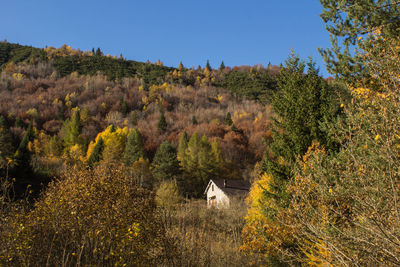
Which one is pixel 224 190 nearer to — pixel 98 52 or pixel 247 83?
pixel 247 83

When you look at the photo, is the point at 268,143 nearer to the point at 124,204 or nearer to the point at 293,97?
the point at 293,97

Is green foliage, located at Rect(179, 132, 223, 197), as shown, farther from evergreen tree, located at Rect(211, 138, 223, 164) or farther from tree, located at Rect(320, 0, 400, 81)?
tree, located at Rect(320, 0, 400, 81)

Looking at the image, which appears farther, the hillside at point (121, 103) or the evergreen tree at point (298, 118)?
the hillside at point (121, 103)

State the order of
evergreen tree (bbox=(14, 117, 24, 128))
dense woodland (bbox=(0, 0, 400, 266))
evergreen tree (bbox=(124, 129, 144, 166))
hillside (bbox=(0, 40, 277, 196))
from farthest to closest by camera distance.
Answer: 1. evergreen tree (bbox=(14, 117, 24, 128))
2. hillside (bbox=(0, 40, 277, 196))
3. evergreen tree (bbox=(124, 129, 144, 166))
4. dense woodland (bbox=(0, 0, 400, 266))

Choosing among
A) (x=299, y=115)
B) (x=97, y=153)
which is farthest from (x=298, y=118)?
(x=97, y=153)

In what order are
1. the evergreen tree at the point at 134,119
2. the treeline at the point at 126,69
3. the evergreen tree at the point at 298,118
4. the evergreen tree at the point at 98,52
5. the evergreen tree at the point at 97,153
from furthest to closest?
the evergreen tree at the point at 98,52
the treeline at the point at 126,69
the evergreen tree at the point at 134,119
the evergreen tree at the point at 97,153
the evergreen tree at the point at 298,118

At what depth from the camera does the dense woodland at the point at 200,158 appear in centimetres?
404

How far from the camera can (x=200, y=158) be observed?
50.8 meters

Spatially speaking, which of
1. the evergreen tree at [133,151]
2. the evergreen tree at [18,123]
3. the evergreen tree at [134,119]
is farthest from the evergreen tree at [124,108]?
the evergreen tree at [133,151]

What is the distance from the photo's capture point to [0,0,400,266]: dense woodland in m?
4.04

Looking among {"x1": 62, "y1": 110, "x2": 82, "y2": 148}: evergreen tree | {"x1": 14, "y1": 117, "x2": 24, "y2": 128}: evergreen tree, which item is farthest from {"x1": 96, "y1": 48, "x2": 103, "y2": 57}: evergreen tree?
{"x1": 62, "y1": 110, "x2": 82, "y2": 148}: evergreen tree

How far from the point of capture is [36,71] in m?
123

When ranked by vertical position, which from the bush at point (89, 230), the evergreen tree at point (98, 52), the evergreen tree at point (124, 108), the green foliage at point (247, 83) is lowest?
the bush at point (89, 230)

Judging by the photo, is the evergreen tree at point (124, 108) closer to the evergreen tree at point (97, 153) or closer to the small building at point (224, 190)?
the evergreen tree at point (97, 153)
